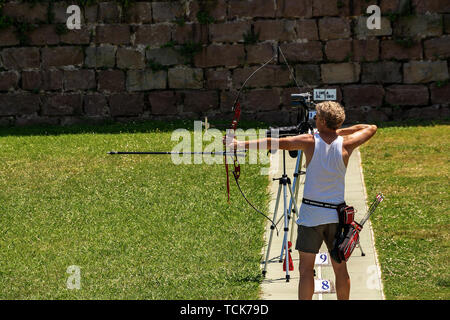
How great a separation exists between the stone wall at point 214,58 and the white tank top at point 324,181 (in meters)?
9.29

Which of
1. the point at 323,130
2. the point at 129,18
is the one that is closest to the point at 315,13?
the point at 129,18

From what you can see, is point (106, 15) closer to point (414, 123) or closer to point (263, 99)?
point (263, 99)

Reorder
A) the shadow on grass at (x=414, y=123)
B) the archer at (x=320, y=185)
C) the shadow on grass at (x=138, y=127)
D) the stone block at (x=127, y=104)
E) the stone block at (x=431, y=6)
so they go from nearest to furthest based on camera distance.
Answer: the archer at (x=320, y=185) < the shadow on grass at (x=414, y=123) < the shadow on grass at (x=138, y=127) < the stone block at (x=431, y=6) < the stone block at (x=127, y=104)

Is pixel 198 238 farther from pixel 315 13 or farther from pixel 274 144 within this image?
pixel 315 13

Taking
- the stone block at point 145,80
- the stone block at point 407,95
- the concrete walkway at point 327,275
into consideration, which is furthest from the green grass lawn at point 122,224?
the stone block at point 407,95

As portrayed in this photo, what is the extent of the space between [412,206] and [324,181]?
4.07 m

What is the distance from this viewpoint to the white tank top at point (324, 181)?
24.9 ft

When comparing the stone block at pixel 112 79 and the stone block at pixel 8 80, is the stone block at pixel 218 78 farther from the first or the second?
the stone block at pixel 8 80

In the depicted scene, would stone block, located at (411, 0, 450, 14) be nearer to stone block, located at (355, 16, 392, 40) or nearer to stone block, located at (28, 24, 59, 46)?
stone block, located at (355, 16, 392, 40)

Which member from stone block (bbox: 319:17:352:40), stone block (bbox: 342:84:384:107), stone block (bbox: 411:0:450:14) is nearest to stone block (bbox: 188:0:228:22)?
stone block (bbox: 319:17:352:40)

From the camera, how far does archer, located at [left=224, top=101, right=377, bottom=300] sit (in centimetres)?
758

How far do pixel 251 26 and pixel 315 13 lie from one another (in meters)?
1.19

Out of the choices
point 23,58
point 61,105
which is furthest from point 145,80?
point 23,58

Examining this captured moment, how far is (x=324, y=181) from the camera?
763cm
